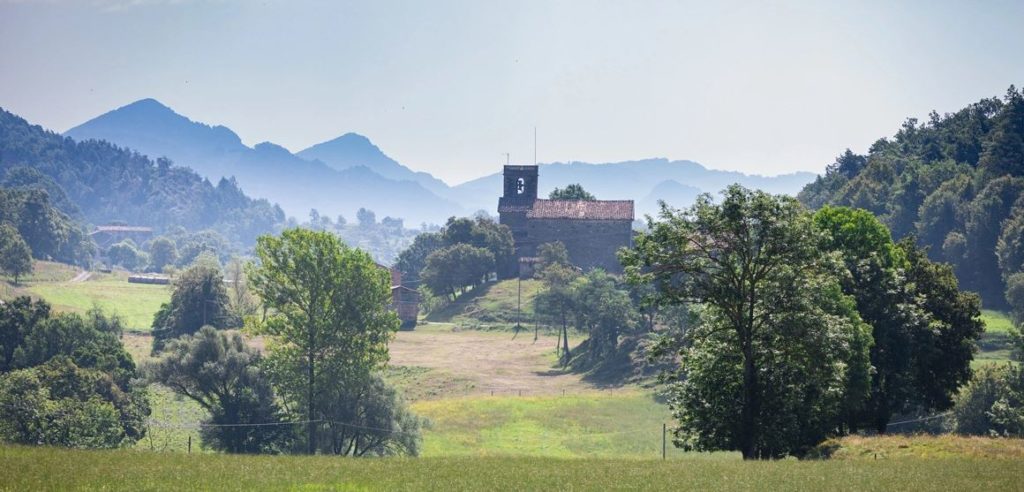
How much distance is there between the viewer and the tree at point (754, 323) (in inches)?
1373

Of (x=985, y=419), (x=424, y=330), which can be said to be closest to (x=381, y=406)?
(x=985, y=419)

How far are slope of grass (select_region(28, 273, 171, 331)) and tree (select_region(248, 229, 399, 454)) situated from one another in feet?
208

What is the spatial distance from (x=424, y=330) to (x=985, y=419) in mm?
75691

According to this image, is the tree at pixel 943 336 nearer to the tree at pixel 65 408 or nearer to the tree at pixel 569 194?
the tree at pixel 65 408

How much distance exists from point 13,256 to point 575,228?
84.3 metres

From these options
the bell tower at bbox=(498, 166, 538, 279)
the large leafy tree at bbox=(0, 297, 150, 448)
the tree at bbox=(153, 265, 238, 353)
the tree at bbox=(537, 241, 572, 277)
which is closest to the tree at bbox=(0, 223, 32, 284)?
the tree at bbox=(153, 265, 238, 353)

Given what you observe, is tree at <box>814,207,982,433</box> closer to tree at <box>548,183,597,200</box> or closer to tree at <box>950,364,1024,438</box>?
tree at <box>950,364,1024,438</box>

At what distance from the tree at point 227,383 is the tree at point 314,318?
1.49 metres

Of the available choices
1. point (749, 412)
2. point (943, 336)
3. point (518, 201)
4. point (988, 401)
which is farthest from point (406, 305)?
point (749, 412)

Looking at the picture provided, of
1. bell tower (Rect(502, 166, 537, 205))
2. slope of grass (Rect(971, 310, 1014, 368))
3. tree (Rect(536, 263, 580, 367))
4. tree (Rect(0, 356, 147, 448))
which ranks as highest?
bell tower (Rect(502, 166, 537, 205))

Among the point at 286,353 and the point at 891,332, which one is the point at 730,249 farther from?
the point at 286,353

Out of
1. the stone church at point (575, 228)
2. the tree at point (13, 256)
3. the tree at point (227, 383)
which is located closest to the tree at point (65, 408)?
the tree at point (227, 383)

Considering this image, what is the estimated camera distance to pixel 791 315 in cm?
3475

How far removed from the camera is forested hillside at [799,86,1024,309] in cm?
10556
